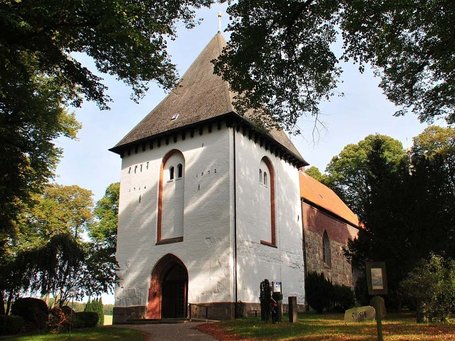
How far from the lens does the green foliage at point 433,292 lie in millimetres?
13109

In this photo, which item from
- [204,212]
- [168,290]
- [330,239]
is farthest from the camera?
[330,239]

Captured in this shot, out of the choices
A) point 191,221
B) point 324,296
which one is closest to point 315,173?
point 324,296

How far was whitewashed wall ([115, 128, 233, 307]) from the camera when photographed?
63.6ft

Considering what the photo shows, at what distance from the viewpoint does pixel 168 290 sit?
21234 millimetres

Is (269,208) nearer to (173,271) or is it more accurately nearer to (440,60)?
(173,271)

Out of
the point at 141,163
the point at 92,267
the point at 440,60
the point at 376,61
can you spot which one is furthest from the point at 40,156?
the point at 440,60

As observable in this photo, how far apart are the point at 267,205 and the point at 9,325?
507 inches

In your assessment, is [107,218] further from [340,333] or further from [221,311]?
[340,333]

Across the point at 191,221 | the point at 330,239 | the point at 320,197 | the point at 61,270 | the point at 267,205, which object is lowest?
the point at 61,270

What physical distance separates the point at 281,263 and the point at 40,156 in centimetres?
1259

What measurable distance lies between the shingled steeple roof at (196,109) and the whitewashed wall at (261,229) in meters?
1.35

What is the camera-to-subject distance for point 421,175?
18750 mm

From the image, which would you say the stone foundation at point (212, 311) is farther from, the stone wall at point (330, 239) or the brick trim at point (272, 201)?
the stone wall at point (330, 239)

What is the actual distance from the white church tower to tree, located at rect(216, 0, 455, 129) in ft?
20.5
